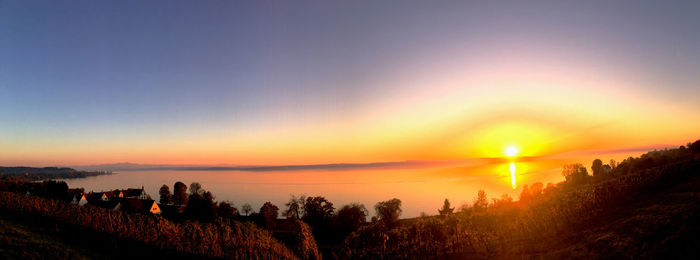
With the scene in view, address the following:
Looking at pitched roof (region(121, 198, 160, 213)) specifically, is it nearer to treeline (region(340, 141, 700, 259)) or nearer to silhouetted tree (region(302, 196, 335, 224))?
silhouetted tree (region(302, 196, 335, 224))

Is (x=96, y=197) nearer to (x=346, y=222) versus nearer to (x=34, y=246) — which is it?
(x=346, y=222)

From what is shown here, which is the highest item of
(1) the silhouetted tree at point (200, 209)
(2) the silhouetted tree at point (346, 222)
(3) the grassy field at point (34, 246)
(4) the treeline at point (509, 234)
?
(3) the grassy field at point (34, 246)

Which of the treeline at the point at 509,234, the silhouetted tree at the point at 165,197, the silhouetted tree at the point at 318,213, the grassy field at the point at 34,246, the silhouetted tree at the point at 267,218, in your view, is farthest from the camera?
the silhouetted tree at the point at 165,197

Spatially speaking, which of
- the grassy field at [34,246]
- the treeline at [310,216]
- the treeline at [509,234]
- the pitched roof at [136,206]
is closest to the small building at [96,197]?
the treeline at [310,216]

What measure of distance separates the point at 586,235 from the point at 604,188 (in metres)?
6.32

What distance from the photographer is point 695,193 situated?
1151 cm

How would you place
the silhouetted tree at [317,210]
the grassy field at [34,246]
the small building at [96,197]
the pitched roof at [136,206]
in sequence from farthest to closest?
the small building at [96,197]
the silhouetted tree at [317,210]
the pitched roof at [136,206]
the grassy field at [34,246]

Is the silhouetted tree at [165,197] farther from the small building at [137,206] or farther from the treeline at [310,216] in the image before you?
the small building at [137,206]

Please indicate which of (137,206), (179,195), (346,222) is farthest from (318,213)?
(179,195)

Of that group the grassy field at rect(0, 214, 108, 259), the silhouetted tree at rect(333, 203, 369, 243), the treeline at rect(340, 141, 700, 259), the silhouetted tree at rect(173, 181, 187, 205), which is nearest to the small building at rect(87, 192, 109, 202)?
the silhouetted tree at rect(173, 181, 187, 205)

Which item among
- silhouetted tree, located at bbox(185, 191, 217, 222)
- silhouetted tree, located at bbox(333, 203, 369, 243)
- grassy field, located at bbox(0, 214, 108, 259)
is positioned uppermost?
grassy field, located at bbox(0, 214, 108, 259)

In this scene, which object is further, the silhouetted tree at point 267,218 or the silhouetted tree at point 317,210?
the silhouetted tree at point 317,210

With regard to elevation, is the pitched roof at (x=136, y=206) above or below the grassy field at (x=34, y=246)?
below

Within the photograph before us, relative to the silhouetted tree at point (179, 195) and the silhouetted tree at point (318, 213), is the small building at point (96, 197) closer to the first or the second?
the silhouetted tree at point (179, 195)
